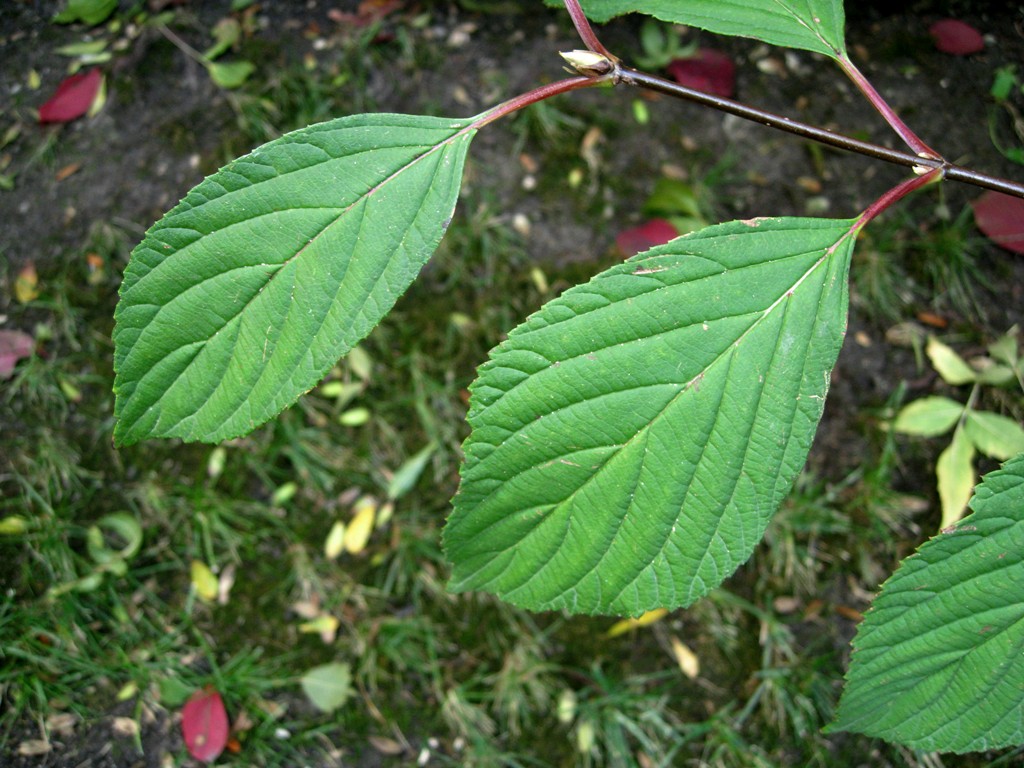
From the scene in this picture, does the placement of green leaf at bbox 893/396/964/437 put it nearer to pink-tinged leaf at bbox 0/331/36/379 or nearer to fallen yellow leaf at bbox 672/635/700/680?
fallen yellow leaf at bbox 672/635/700/680

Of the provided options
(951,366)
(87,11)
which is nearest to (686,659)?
(951,366)

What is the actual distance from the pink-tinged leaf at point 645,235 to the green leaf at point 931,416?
0.86 m

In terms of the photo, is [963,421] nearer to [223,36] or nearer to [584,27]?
[584,27]

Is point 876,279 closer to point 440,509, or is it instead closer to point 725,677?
point 725,677

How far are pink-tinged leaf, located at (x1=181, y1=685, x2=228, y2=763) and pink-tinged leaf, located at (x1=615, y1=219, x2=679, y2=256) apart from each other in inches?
68.7

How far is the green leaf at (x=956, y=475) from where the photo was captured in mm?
2049

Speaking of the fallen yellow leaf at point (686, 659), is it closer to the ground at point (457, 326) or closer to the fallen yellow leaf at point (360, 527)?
the ground at point (457, 326)

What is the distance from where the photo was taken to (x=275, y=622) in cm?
212

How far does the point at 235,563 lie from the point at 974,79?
8.97 feet

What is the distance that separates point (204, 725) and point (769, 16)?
210 centimetres

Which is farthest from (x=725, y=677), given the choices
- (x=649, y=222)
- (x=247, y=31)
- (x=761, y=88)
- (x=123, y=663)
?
(x=247, y=31)

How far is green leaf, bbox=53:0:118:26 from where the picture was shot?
2.42 meters

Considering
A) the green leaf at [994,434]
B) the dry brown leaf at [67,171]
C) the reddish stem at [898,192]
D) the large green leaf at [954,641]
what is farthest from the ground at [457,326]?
the reddish stem at [898,192]

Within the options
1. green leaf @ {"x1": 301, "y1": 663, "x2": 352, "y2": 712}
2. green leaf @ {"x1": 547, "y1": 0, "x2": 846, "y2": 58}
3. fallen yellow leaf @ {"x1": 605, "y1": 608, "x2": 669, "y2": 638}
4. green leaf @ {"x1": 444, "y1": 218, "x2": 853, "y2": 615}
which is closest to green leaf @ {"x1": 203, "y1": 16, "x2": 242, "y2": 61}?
green leaf @ {"x1": 547, "y1": 0, "x2": 846, "y2": 58}
